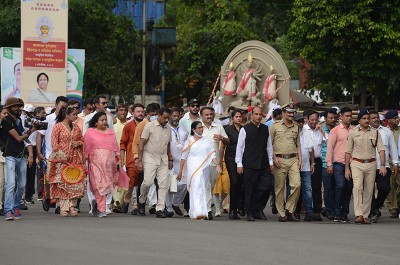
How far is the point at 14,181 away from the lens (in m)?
18.3

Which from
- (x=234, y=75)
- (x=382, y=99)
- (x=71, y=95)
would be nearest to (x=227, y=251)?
(x=71, y=95)

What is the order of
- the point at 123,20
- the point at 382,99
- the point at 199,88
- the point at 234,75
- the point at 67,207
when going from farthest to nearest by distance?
the point at 199,88 < the point at 382,99 < the point at 123,20 < the point at 234,75 < the point at 67,207

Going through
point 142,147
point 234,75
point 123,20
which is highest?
point 123,20

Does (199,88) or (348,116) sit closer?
(348,116)

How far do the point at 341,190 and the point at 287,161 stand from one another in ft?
3.20

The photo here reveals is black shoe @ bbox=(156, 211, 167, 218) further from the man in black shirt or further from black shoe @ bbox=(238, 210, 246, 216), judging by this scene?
the man in black shirt

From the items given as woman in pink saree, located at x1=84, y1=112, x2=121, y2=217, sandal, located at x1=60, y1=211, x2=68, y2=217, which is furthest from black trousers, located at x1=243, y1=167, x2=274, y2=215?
sandal, located at x1=60, y1=211, x2=68, y2=217

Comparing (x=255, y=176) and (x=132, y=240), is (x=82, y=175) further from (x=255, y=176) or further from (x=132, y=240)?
(x=132, y=240)

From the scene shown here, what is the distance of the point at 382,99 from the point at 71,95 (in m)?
22.0

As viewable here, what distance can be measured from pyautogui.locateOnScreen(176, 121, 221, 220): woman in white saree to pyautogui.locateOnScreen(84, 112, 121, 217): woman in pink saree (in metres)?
1.17

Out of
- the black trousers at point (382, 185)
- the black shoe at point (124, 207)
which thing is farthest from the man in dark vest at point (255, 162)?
the black shoe at point (124, 207)

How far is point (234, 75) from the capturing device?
36781mm

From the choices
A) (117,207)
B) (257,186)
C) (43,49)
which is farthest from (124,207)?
(43,49)

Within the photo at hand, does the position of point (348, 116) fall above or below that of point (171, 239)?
above
